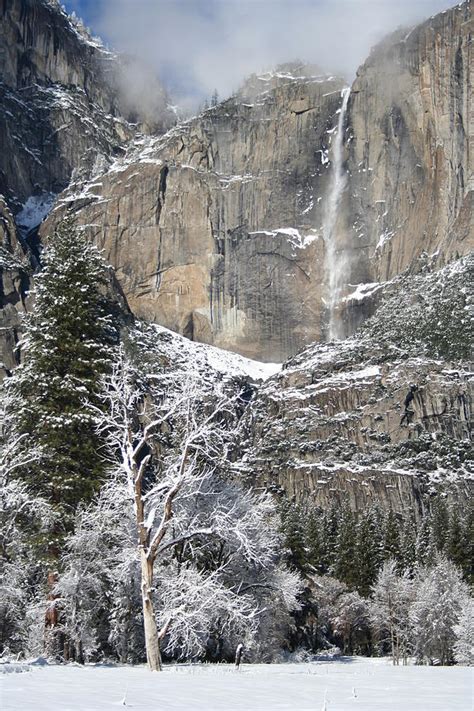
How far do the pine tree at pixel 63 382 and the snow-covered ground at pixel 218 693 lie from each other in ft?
32.6

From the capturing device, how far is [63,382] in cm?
2497

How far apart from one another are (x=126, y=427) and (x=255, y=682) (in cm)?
663

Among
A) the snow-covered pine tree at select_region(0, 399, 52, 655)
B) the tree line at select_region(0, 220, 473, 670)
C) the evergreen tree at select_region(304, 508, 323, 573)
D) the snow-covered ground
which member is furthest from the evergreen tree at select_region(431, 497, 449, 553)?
the snow-covered ground

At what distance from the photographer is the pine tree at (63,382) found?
80.2 ft

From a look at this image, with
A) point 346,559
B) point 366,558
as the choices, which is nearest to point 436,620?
point 366,558

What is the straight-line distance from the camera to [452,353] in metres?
168

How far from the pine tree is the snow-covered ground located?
993cm

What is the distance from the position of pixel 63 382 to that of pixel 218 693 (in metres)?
14.8

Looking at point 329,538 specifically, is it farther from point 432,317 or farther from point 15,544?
point 15,544

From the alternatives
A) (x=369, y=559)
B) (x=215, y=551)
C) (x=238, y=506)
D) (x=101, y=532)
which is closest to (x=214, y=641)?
(x=215, y=551)

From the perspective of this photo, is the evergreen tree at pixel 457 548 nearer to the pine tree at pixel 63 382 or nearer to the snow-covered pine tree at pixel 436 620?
the snow-covered pine tree at pixel 436 620

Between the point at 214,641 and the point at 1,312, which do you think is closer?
the point at 214,641

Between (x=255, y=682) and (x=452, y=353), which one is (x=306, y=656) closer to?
(x=255, y=682)

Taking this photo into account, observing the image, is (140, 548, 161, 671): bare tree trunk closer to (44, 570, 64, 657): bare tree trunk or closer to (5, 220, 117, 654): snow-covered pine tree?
(5, 220, 117, 654): snow-covered pine tree
